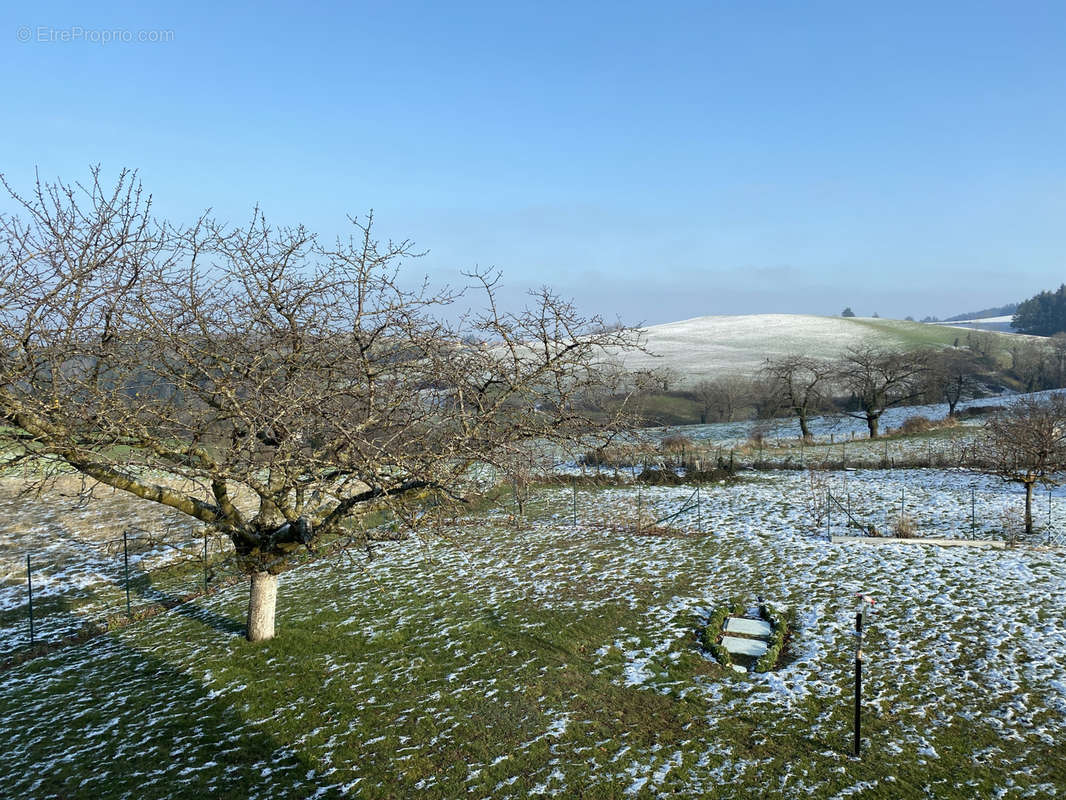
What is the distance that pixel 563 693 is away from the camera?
8.70 m

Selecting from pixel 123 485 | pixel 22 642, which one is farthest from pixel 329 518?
pixel 22 642

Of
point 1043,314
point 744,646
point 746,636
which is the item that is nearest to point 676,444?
point 746,636

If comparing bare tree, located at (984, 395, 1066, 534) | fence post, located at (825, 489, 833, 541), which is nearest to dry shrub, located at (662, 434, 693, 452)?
fence post, located at (825, 489, 833, 541)

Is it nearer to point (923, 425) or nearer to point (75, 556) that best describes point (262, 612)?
point (75, 556)

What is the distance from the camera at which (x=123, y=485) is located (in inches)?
319

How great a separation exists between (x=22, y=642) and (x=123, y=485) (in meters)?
7.30

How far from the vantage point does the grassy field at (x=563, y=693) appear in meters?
6.91

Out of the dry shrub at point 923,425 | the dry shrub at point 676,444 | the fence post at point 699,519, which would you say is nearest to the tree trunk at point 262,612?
the fence post at point 699,519

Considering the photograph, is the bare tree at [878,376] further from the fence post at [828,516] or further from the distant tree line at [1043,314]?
the distant tree line at [1043,314]

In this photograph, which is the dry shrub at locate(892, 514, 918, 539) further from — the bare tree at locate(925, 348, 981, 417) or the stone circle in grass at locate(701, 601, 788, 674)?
the bare tree at locate(925, 348, 981, 417)

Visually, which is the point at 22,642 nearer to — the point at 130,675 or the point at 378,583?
the point at 130,675

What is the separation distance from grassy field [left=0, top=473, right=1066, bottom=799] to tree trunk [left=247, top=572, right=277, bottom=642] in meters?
0.28

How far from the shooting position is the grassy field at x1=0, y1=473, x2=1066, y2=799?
22.7 feet

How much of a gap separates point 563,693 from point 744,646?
3277mm
